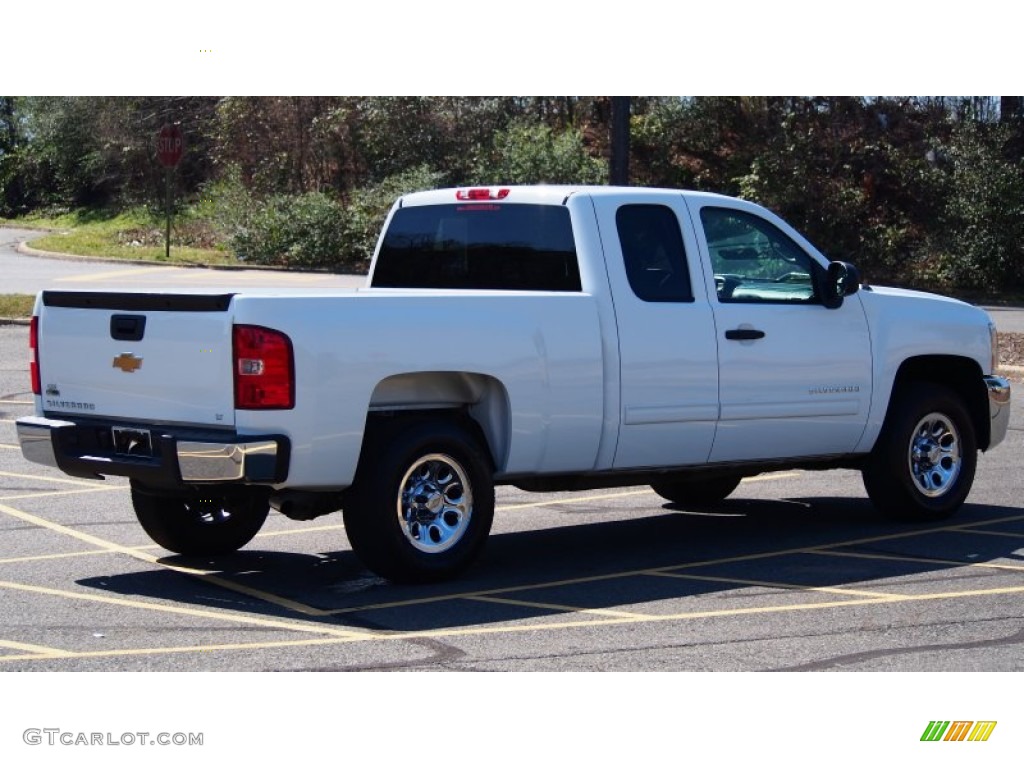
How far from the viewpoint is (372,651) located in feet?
21.2

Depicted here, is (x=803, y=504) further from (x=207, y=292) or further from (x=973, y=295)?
(x=973, y=295)

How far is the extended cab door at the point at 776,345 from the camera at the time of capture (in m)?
8.73

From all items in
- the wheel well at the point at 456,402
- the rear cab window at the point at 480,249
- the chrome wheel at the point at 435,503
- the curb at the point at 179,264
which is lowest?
the chrome wheel at the point at 435,503

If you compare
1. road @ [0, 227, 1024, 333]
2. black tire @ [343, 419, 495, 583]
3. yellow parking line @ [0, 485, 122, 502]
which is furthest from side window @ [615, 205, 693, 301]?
road @ [0, 227, 1024, 333]

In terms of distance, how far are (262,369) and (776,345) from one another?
319 centimetres

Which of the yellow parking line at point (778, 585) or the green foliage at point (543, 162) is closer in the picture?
the yellow parking line at point (778, 585)

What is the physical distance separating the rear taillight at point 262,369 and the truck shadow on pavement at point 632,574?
999mm

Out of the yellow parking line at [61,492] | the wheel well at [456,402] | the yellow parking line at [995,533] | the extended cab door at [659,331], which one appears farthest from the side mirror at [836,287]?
the yellow parking line at [61,492]

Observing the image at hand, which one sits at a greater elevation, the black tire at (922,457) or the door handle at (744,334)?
the door handle at (744,334)

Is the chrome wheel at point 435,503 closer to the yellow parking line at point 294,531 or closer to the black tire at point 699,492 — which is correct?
the yellow parking line at point 294,531

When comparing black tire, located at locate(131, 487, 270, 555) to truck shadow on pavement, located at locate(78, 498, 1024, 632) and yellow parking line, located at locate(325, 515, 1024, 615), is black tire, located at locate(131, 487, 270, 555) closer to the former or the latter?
truck shadow on pavement, located at locate(78, 498, 1024, 632)

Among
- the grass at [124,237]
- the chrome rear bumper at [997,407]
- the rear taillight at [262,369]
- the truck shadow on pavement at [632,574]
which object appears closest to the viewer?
the rear taillight at [262,369]

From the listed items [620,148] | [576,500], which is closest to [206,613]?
[576,500]

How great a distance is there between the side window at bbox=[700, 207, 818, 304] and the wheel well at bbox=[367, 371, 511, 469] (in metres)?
1.60
